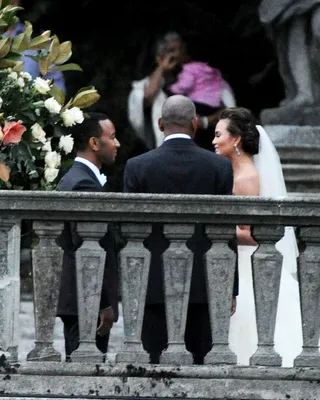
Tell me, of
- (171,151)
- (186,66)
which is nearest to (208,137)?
(186,66)

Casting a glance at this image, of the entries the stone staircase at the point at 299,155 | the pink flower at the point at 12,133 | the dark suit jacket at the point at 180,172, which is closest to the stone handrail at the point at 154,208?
the pink flower at the point at 12,133

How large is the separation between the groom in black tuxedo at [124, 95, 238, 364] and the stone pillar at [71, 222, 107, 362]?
0.29 metres

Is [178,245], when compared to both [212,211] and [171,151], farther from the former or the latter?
[171,151]

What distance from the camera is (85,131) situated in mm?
11297

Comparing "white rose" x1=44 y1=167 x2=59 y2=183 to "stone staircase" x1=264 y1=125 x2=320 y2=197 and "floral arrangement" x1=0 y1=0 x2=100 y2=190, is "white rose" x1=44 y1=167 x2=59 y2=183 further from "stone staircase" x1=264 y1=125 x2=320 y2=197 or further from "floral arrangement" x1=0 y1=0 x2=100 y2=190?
"stone staircase" x1=264 y1=125 x2=320 y2=197

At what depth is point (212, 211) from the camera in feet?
32.2

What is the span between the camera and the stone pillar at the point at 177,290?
32.2ft

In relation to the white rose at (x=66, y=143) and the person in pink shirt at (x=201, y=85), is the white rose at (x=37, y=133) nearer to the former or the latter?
the white rose at (x=66, y=143)

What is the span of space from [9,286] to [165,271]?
69cm

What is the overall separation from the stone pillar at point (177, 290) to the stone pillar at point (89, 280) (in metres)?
0.30

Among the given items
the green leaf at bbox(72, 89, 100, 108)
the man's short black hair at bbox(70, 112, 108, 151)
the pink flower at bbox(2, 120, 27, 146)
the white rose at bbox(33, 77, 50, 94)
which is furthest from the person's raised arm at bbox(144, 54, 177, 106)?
the pink flower at bbox(2, 120, 27, 146)

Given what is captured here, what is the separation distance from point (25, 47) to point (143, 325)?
1.46m

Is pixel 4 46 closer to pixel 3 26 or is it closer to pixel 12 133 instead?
pixel 3 26

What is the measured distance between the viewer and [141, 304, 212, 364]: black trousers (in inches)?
399
